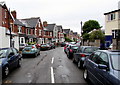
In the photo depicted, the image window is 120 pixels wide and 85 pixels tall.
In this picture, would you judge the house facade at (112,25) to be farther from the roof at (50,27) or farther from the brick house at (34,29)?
the roof at (50,27)

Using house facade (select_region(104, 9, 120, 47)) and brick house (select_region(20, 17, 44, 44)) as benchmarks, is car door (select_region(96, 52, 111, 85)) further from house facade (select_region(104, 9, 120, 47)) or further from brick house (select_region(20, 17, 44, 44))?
brick house (select_region(20, 17, 44, 44))

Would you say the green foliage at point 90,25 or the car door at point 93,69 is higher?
the green foliage at point 90,25

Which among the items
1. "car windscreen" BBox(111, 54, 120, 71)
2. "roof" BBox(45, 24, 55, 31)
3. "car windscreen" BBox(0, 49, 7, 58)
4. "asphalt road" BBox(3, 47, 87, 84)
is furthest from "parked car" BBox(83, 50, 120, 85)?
"roof" BBox(45, 24, 55, 31)

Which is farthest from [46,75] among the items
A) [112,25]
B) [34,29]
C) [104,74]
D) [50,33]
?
[50,33]

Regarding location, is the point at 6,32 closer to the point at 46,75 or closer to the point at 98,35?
the point at 46,75

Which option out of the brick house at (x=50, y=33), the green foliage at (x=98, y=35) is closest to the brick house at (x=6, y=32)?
the green foliage at (x=98, y=35)

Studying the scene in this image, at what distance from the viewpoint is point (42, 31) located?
49.2m

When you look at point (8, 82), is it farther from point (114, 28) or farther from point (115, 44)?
point (114, 28)

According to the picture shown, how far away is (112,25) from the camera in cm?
2509

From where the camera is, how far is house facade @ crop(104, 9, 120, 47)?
78.4ft

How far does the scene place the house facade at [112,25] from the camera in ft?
78.4

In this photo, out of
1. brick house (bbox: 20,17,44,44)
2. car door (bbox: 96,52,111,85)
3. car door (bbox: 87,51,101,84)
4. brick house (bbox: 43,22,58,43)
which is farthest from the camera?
brick house (bbox: 43,22,58,43)

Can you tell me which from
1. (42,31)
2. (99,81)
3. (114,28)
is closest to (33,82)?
(99,81)

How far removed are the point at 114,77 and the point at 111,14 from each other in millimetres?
→ 24074
